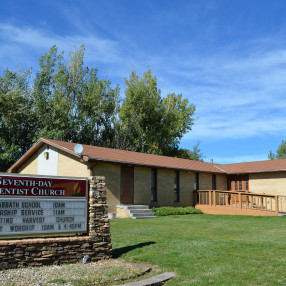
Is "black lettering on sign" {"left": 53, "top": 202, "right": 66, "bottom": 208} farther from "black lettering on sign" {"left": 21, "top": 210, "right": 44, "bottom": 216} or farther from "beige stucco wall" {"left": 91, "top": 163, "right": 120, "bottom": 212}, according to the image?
"beige stucco wall" {"left": 91, "top": 163, "right": 120, "bottom": 212}

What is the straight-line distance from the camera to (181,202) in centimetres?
2409

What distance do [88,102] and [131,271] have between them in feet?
98.8

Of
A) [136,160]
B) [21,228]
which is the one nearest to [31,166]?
[136,160]

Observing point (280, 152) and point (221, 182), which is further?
point (280, 152)

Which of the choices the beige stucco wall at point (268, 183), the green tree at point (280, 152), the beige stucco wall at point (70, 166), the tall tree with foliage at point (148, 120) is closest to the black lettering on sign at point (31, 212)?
the beige stucco wall at point (70, 166)

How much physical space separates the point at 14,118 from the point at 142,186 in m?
16.9

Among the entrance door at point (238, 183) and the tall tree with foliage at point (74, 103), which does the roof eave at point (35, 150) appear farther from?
the entrance door at point (238, 183)

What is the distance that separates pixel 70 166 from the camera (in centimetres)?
2014

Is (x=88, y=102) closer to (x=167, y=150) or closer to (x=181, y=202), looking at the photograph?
(x=167, y=150)

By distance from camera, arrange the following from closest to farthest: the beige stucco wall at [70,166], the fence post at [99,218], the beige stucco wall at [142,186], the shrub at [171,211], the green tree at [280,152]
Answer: the fence post at [99,218] → the beige stucco wall at [70,166] → the shrub at [171,211] → the beige stucco wall at [142,186] → the green tree at [280,152]

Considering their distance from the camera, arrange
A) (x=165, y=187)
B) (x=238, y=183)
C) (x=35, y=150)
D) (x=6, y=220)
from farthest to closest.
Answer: (x=238, y=183)
(x=35, y=150)
(x=165, y=187)
(x=6, y=220)

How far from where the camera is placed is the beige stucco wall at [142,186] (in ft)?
68.8

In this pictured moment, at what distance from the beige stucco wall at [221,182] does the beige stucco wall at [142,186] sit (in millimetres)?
8193

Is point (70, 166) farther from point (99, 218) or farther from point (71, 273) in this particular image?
point (71, 273)
